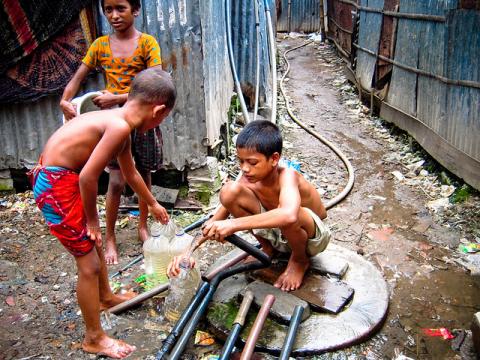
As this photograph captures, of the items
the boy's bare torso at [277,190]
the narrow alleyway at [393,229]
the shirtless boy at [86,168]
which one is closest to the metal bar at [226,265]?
the boy's bare torso at [277,190]

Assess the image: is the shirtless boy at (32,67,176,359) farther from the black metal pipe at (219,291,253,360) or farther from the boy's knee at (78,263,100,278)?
the black metal pipe at (219,291,253,360)

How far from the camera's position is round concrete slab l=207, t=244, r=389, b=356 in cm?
251

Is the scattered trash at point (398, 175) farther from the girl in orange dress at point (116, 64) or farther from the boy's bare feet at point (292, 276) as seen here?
the girl in orange dress at point (116, 64)

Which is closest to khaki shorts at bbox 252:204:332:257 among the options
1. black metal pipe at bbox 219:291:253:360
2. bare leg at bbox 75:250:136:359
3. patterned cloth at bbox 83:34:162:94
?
black metal pipe at bbox 219:291:253:360

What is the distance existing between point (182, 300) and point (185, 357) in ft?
1.35

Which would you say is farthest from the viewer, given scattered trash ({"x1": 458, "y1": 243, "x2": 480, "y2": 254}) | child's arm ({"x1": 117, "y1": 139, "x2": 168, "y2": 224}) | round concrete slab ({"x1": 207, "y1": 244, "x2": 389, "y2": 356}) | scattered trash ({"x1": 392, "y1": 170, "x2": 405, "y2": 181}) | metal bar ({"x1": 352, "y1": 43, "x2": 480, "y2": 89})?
scattered trash ({"x1": 392, "y1": 170, "x2": 405, "y2": 181})

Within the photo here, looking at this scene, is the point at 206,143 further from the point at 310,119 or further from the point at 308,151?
the point at 310,119

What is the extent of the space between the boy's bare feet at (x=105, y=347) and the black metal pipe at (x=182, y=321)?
249mm

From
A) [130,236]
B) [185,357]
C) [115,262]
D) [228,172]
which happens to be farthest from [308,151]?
[185,357]

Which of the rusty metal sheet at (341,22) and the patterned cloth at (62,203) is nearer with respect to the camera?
the patterned cloth at (62,203)

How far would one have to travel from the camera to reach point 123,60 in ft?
11.0

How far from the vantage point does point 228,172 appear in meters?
4.96

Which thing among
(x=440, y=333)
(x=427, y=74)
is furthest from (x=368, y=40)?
(x=440, y=333)

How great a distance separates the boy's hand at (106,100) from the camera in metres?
3.20
